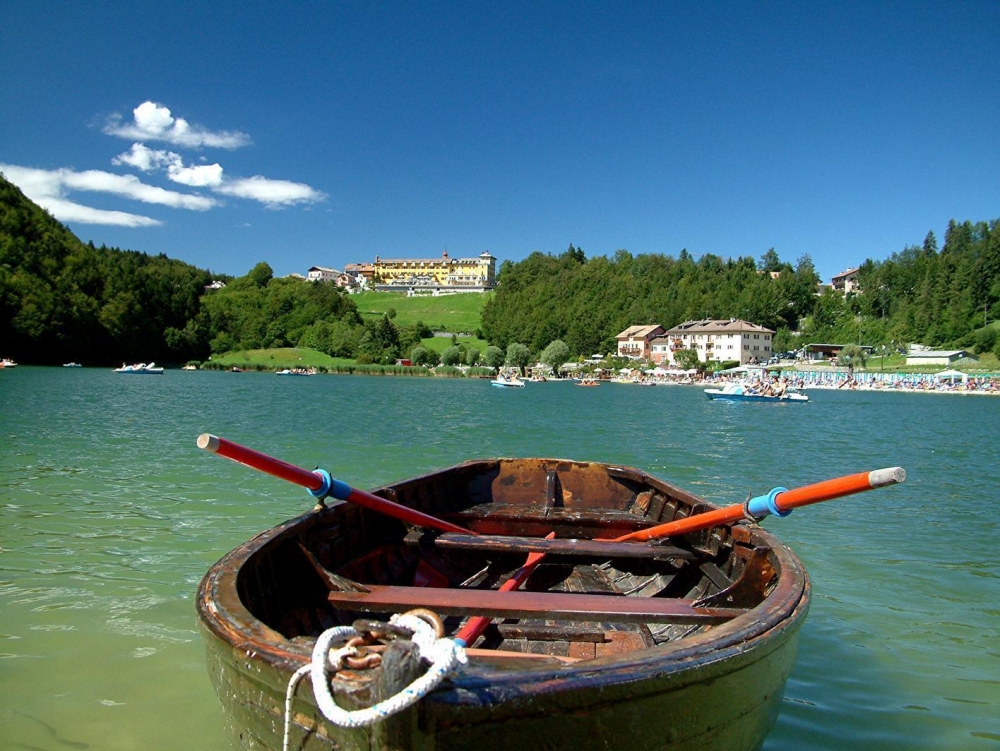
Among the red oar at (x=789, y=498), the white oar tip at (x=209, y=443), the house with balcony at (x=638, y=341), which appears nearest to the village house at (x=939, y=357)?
the house with balcony at (x=638, y=341)

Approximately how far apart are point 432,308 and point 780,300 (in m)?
90.5

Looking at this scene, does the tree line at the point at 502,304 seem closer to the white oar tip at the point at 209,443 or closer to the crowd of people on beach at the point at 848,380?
the crowd of people on beach at the point at 848,380

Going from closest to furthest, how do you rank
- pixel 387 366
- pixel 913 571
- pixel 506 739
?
1. pixel 506 739
2. pixel 913 571
3. pixel 387 366

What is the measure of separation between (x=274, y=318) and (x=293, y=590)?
166089 millimetres

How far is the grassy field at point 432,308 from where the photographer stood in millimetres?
166750

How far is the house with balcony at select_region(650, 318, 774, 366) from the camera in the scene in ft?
439

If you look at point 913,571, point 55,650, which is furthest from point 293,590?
point 913,571

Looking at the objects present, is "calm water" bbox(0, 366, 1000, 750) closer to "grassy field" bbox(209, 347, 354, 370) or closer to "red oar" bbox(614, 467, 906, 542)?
"red oar" bbox(614, 467, 906, 542)

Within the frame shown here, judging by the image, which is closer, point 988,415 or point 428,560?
point 428,560

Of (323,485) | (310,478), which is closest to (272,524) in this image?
(323,485)

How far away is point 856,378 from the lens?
114 metres

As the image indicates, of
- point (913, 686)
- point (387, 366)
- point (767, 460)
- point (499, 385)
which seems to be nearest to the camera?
point (913, 686)

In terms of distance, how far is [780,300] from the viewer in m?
153

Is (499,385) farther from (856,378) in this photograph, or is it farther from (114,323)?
(114,323)
